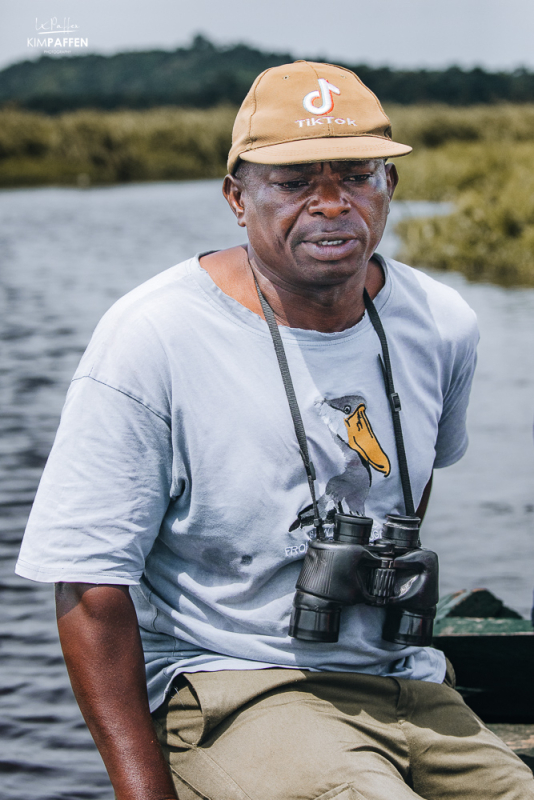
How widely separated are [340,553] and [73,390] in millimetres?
571

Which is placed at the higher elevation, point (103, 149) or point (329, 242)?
point (103, 149)

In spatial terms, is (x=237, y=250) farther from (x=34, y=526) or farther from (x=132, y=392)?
(x=34, y=526)

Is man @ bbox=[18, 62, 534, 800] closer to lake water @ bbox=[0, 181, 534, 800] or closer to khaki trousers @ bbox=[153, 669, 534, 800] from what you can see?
khaki trousers @ bbox=[153, 669, 534, 800]

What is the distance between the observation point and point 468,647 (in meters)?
2.67

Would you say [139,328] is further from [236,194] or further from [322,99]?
[322,99]

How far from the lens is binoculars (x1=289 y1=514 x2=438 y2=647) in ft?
5.90

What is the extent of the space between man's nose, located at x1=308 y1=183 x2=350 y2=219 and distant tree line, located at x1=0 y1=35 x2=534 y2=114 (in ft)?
255

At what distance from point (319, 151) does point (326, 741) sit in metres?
1.07

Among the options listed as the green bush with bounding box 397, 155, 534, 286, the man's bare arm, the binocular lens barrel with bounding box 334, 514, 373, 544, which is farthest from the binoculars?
the green bush with bounding box 397, 155, 534, 286

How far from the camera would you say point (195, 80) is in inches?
4779

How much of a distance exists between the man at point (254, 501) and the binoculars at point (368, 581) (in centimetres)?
5

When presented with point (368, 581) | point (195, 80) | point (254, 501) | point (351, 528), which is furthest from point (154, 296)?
point (195, 80)

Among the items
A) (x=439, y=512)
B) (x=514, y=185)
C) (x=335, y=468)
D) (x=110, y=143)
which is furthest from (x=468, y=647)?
(x=110, y=143)

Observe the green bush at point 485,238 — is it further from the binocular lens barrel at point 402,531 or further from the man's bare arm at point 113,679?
the man's bare arm at point 113,679
